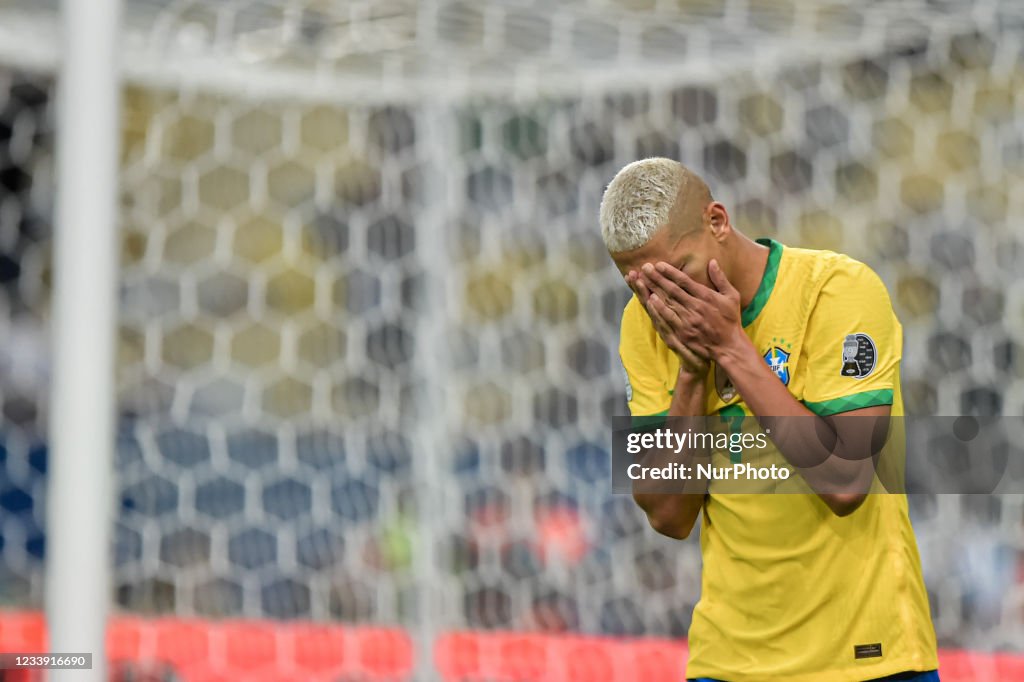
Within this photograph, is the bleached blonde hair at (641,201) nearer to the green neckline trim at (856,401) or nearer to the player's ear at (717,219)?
the player's ear at (717,219)

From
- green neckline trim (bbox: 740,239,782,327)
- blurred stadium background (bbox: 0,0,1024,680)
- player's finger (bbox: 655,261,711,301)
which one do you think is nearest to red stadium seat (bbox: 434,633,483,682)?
blurred stadium background (bbox: 0,0,1024,680)

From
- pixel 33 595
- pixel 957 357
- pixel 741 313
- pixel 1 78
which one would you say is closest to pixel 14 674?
pixel 33 595

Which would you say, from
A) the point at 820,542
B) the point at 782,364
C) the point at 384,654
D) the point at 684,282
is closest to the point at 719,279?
the point at 684,282

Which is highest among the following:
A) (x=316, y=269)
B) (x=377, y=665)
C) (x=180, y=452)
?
(x=316, y=269)

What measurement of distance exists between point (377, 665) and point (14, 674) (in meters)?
1.00

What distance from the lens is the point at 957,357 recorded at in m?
4.10

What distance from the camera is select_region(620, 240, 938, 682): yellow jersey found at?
1532mm

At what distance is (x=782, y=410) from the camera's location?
144 centimetres

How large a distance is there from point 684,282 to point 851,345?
0.22 metres

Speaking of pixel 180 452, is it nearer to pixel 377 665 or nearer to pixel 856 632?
pixel 377 665

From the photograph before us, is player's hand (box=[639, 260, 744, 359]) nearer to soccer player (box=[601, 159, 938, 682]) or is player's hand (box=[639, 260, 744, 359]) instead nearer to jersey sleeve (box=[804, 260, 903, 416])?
soccer player (box=[601, 159, 938, 682])

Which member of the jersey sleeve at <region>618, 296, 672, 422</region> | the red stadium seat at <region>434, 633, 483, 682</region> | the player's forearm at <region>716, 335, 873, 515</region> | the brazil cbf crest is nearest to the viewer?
the player's forearm at <region>716, 335, 873, 515</region>

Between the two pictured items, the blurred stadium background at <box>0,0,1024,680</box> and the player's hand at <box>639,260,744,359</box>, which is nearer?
the player's hand at <box>639,260,744,359</box>

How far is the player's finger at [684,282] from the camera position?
4.77 ft
